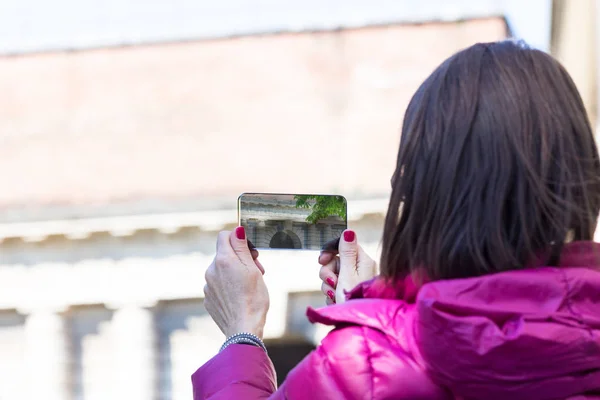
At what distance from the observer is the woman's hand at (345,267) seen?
0.64 meters

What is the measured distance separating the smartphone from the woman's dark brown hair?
0.19 metres

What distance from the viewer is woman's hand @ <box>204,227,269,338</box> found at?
58 centimetres

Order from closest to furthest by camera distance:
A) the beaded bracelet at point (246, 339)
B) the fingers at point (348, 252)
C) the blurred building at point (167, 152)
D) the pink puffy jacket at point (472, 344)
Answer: the pink puffy jacket at point (472, 344)
the beaded bracelet at point (246, 339)
the fingers at point (348, 252)
the blurred building at point (167, 152)

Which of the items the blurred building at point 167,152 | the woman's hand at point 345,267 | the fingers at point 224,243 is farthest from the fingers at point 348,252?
the blurred building at point 167,152

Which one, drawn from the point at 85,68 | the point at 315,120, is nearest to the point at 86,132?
the point at 85,68

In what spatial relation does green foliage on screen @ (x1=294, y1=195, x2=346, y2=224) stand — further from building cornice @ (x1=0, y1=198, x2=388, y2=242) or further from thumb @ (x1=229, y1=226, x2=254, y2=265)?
building cornice @ (x1=0, y1=198, x2=388, y2=242)

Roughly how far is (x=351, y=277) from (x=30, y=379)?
2.29 m

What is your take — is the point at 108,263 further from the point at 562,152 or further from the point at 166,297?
the point at 562,152

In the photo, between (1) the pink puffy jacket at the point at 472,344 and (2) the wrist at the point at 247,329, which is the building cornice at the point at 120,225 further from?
(1) the pink puffy jacket at the point at 472,344

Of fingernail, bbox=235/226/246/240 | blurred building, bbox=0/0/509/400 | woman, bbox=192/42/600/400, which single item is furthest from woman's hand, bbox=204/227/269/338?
blurred building, bbox=0/0/509/400

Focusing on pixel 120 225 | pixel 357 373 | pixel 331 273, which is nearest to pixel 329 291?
pixel 331 273

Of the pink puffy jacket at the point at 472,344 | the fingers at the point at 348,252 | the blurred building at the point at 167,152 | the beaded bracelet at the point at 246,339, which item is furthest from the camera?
the blurred building at the point at 167,152

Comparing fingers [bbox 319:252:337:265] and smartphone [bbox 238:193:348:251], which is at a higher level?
smartphone [bbox 238:193:348:251]

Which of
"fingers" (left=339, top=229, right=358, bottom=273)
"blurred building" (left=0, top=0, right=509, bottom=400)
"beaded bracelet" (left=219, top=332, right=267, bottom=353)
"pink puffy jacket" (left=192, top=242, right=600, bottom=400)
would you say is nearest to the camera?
"pink puffy jacket" (left=192, top=242, right=600, bottom=400)
